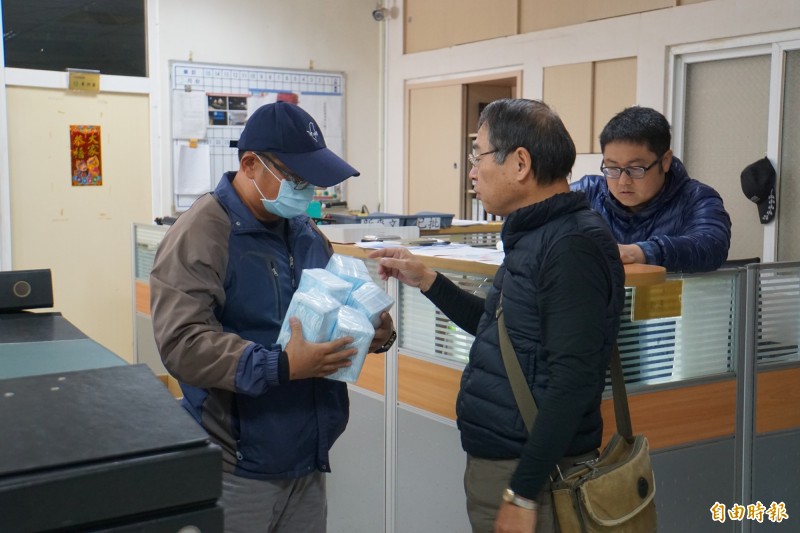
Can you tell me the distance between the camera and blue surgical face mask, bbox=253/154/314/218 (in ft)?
5.19

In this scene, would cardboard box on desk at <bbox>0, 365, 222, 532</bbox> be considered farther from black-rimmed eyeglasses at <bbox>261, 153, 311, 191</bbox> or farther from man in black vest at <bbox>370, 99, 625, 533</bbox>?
black-rimmed eyeglasses at <bbox>261, 153, 311, 191</bbox>

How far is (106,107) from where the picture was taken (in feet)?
17.7

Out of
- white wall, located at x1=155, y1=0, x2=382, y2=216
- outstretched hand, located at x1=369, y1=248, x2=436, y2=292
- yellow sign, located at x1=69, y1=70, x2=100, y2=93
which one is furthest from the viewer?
white wall, located at x1=155, y1=0, x2=382, y2=216

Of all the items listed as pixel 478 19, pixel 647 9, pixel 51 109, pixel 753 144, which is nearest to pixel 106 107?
pixel 51 109

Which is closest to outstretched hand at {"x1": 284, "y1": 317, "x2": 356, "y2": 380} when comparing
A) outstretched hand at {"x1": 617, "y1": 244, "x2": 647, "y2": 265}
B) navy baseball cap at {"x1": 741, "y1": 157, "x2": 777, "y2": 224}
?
outstretched hand at {"x1": 617, "y1": 244, "x2": 647, "y2": 265}

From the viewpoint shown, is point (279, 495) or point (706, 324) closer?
point (279, 495)

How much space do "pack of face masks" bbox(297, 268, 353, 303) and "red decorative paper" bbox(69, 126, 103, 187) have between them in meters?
4.29

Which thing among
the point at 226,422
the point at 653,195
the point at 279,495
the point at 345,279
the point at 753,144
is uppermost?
the point at 753,144

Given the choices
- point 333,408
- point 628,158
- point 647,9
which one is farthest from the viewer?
point 647,9

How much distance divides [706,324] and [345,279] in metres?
1.23

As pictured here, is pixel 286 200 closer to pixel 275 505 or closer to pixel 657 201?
pixel 275 505

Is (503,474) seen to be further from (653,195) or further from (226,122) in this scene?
(226,122)

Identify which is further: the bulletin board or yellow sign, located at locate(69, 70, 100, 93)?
the bulletin board

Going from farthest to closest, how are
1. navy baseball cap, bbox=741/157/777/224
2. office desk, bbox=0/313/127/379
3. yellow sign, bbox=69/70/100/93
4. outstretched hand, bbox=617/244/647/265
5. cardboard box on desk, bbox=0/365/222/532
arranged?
yellow sign, bbox=69/70/100/93 → navy baseball cap, bbox=741/157/777/224 → outstretched hand, bbox=617/244/647/265 → office desk, bbox=0/313/127/379 → cardboard box on desk, bbox=0/365/222/532
